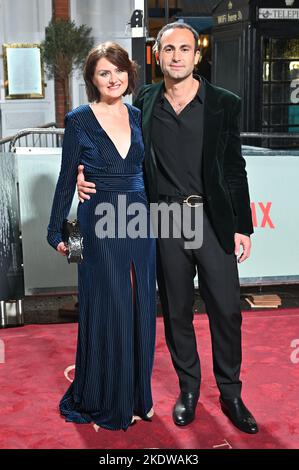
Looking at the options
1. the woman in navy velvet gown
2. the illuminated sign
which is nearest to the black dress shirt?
the woman in navy velvet gown

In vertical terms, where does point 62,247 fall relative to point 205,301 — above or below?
above

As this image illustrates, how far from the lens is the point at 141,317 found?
3.25m

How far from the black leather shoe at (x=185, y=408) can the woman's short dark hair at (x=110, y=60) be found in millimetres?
1597

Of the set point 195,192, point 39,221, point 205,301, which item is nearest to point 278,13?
point 39,221

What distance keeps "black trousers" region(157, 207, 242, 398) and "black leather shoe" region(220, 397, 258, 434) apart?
0.13ft

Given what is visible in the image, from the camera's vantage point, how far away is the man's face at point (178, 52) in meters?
3.04

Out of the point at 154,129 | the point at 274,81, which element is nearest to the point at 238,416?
the point at 154,129

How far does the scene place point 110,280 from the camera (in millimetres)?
3172

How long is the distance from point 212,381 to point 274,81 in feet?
19.1

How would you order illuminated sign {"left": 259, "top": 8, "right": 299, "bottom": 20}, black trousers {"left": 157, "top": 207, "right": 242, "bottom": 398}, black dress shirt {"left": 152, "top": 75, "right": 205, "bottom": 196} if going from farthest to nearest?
illuminated sign {"left": 259, "top": 8, "right": 299, "bottom": 20}, black trousers {"left": 157, "top": 207, "right": 242, "bottom": 398}, black dress shirt {"left": 152, "top": 75, "right": 205, "bottom": 196}

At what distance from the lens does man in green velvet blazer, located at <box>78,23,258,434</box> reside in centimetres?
310

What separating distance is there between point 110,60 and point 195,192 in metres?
0.74

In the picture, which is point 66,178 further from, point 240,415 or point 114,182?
point 240,415

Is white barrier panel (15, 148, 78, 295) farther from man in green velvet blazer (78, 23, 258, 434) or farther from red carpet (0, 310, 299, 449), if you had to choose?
man in green velvet blazer (78, 23, 258, 434)
